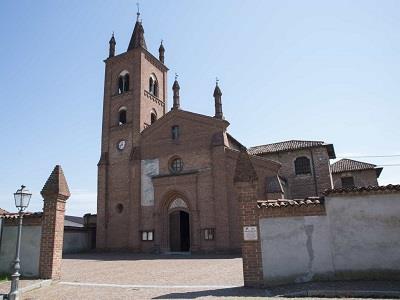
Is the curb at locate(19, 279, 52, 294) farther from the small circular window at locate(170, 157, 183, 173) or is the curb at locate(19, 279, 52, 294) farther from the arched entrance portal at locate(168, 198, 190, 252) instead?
the small circular window at locate(170, 157, 183, 173)

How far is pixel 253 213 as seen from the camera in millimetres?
10000

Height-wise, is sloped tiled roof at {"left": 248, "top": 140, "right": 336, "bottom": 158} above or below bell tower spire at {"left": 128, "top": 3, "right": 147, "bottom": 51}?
below

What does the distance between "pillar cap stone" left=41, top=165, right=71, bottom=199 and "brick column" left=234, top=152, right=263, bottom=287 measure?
6.47 m

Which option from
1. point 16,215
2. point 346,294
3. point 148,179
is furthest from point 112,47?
point 346,294

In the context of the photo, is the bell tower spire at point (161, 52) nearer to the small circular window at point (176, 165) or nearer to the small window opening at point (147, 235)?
the small circular window at point (176, 165)

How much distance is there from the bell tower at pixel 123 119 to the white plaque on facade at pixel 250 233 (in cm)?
1703

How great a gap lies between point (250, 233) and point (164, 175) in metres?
16.0

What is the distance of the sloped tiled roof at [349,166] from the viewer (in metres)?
32.3

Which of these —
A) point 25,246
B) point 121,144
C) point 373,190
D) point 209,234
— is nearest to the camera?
point 373,190

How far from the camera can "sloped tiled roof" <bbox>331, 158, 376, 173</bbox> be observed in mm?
32331

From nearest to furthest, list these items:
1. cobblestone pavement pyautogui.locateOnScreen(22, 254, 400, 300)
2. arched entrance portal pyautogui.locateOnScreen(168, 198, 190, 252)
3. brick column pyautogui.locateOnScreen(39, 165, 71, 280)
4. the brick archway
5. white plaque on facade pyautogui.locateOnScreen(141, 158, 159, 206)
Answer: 1. cobblestone pavement pyautogui.locateOnScreen(22, 254, 400, 300)
2. brick column pyautogui.locateOnScreen(39, 165, 71, 280)
3. the brick archway
4. arched entrance portal pyautogui.locateOnScreen(168, 198, 190, 252)
5. white plaque on facade pyautogui.locateOnScreen(141, 158, 159, 206)

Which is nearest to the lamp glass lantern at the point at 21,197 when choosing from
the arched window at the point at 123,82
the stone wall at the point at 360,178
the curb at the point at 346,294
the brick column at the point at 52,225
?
the brick column at the point at 52,225

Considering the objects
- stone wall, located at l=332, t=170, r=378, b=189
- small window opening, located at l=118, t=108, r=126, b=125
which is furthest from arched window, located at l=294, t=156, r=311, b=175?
small window opening, located at l=118, t=108, r=126, b=125

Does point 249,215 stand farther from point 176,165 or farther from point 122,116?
point 122,116
